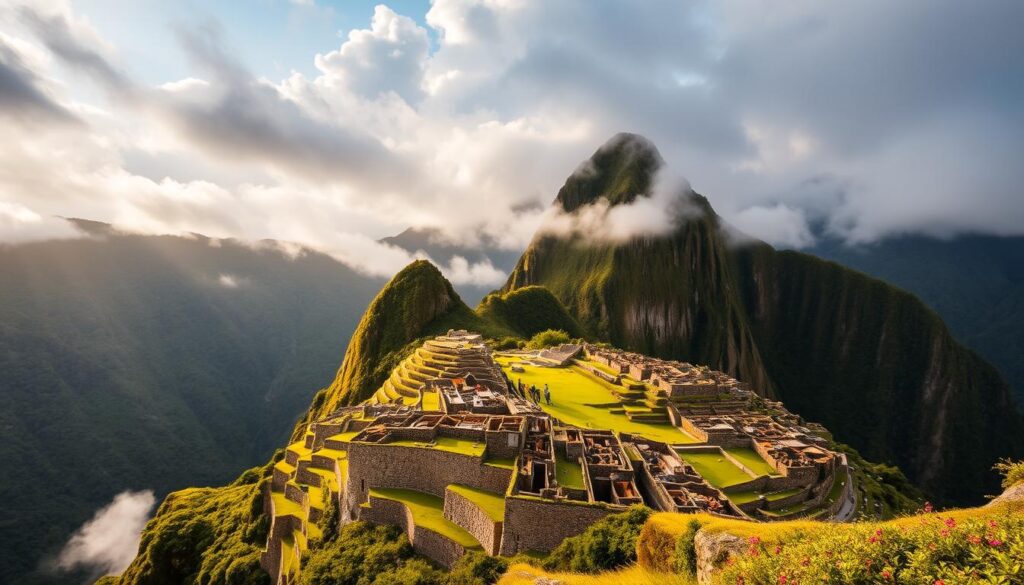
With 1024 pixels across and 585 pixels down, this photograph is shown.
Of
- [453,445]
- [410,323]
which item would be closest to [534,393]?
[453,445]

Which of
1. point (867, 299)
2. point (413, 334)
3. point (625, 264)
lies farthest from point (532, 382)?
point (867, 299)

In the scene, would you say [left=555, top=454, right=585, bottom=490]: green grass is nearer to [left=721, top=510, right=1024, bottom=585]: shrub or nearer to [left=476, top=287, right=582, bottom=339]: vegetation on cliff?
[left=721, top=510, right=1024, bottom=585]: shrub

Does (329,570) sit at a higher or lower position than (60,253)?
lower

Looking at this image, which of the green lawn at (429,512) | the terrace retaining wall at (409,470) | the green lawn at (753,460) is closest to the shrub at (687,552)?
the green lawn at (429,512)

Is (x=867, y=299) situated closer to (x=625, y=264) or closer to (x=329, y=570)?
(x=625, y=264)

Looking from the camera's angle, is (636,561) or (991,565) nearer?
(991,565)

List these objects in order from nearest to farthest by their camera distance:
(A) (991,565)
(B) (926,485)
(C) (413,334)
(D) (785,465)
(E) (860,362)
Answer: (A) (991,565) < (D) (785,465) < (C) (413,334) < (B) (926,485) < (E) (860,362)

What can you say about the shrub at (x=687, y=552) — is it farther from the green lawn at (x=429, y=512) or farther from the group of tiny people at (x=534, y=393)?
the group of tiny people at (x=534, y=393)

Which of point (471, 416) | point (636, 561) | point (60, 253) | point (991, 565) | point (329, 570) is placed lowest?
point (329, 570)
